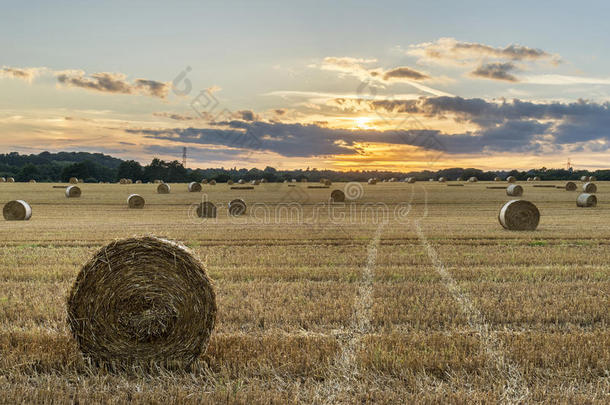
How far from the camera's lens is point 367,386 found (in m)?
5.02

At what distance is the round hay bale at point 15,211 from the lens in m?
24.9

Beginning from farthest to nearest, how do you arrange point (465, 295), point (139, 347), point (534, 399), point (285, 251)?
point (285, 251), point (465, 295), point (139, 347), point (534, 399)

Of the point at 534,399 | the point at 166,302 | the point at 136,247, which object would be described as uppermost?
the point at 136,247

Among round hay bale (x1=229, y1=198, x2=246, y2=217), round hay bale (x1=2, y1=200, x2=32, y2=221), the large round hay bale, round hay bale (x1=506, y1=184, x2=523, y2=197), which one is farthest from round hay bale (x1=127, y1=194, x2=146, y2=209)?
round hay bale (x1=506, y1=184, x2=523, y2=197)

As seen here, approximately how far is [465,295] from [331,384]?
14.4 ft

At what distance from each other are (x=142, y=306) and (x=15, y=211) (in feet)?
75.8

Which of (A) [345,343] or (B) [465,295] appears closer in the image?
(A) [345,343]

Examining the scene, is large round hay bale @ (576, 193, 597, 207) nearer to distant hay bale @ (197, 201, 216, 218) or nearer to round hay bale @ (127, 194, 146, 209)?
distant hay bale @ (197, 201, 216, 218)

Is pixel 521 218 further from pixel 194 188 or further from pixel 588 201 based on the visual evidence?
pixel 194 188

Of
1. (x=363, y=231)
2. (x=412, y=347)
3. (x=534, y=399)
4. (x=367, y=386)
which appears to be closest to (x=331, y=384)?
(x=367, y=386)

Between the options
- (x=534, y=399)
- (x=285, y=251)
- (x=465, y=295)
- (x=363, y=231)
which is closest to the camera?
(x=534, y=399)

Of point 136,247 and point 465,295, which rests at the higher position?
point 136,247

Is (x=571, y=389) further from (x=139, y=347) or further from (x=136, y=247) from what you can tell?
(x=136, y=247)

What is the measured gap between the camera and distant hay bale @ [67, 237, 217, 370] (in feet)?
19.1
